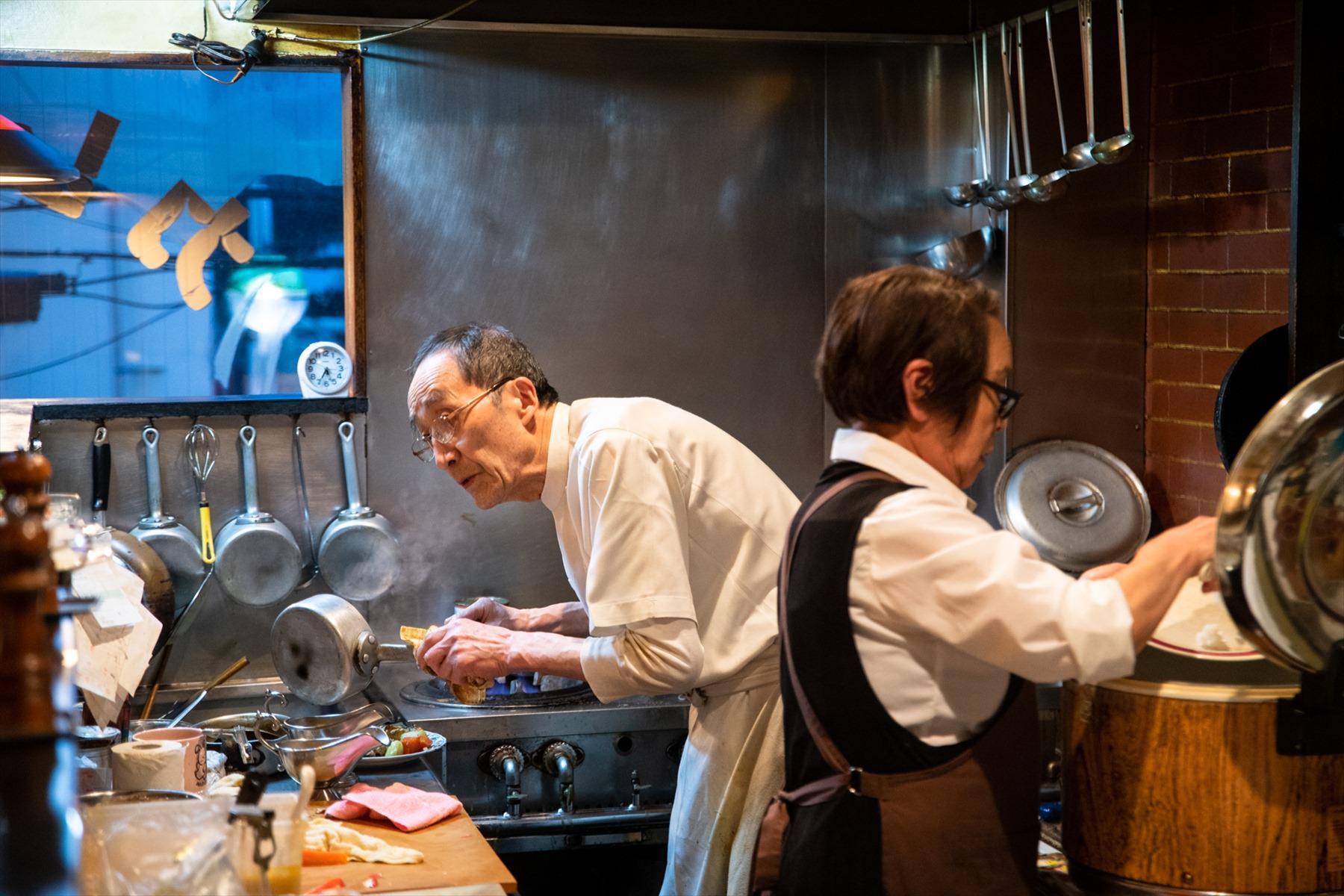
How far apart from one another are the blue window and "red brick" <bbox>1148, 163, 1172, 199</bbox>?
1904mm

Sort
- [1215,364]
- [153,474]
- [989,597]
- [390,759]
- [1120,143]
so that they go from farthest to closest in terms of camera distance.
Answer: [153,474] → [1215,364] → [1120,143] → [390,759] → [989,597]

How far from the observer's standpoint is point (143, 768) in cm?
209

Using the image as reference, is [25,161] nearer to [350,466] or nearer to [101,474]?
[101,474]

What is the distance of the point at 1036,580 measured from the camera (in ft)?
4.58

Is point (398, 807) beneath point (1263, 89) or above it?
beneath

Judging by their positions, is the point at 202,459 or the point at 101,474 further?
the point at 202,459

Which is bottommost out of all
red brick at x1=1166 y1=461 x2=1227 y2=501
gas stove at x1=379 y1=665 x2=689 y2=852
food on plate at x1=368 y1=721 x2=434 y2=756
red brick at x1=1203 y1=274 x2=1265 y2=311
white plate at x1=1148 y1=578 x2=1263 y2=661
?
gas stove at x1=379 y1=665 x2=689 y2=852

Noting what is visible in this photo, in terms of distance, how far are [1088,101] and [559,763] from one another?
5.69 ft

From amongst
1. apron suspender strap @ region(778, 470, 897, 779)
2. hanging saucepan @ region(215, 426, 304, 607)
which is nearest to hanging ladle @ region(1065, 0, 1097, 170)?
apron suspender strap @ region(778, 470, 897, 779)

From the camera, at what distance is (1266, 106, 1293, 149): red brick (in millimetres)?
2801

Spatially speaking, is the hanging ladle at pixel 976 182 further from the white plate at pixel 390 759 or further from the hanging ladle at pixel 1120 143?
the white plate at pixel 390 759

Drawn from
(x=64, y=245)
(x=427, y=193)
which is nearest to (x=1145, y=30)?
(x=427, y=193)

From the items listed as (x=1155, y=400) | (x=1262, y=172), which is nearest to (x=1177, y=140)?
(x=1262, y=172)

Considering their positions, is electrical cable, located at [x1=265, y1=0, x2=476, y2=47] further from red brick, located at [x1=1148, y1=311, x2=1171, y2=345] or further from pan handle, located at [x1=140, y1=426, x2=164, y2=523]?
red brick, located at [x1=1148, y1=311, x2=1171, y2=345]
